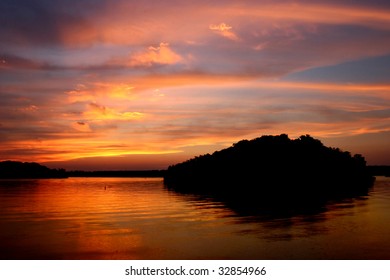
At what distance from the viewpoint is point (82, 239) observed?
36.8 meters

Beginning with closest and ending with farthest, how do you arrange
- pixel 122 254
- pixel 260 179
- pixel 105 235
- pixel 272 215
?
pixel 122 254 < pixel 105 235 < pixel 272 215 < pixel 260 179

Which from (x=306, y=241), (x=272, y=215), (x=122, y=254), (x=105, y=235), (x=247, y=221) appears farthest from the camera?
(x=272, y=215)

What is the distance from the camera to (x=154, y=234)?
39.5m
